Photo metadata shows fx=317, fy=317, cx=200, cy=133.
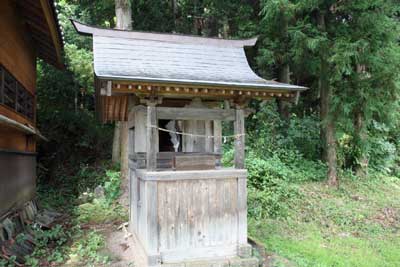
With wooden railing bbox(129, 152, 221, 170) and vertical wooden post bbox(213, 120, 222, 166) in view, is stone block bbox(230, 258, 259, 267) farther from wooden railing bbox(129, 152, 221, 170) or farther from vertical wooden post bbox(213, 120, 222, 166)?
vertical wooden post bbox(213, 120, 222, 166)

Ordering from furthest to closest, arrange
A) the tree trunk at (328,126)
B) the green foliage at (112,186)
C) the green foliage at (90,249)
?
the green foliage at (112,186) < the tree trunk at (328,126) < the green foliage at (90,249)

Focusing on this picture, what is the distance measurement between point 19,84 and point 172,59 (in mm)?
3890

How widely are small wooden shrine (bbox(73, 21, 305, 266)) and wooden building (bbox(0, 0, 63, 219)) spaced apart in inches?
61.6

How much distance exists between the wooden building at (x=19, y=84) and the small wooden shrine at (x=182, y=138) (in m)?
1.56

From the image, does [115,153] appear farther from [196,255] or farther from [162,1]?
[196,255]

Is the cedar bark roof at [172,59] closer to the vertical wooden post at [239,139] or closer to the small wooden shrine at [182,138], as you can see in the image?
the small wooden shrine at [182,138]

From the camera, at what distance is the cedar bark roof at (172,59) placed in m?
4.83

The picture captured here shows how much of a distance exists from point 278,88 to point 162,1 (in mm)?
9739

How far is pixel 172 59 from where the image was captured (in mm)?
5801

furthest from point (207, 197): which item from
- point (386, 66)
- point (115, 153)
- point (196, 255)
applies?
point (115, 153)

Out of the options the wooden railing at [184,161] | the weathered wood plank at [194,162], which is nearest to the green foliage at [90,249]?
the wooden railing at [184,161]

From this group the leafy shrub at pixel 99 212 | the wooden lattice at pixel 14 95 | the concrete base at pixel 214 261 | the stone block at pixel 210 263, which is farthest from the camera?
the leafy shrub at pixel 99 212

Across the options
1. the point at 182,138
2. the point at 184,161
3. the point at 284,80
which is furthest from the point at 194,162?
the point at 284,80

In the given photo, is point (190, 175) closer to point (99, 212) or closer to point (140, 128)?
point (140, 128)
